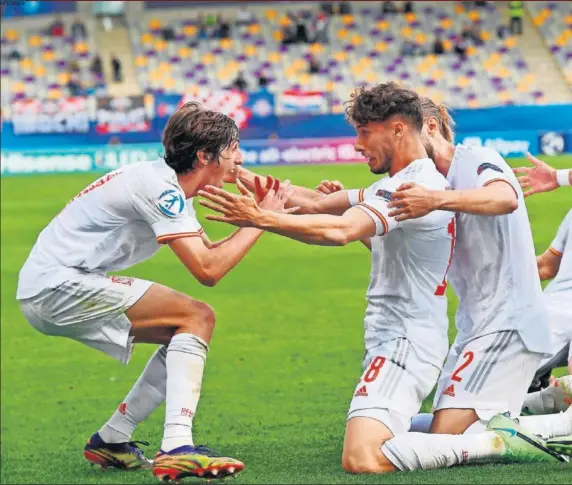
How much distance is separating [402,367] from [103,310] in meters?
1.55

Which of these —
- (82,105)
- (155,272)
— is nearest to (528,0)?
(82,105)

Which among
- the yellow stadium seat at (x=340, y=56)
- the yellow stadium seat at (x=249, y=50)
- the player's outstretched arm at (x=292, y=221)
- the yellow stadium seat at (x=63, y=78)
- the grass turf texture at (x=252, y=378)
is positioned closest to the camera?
the player's outstretched arm at (x=292, y=221)

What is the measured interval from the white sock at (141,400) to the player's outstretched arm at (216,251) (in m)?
0.70

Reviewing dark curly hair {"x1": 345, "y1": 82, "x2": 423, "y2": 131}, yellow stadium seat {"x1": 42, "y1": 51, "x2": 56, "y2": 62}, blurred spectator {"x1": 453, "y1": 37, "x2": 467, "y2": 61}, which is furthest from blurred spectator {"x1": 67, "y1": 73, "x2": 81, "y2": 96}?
dark curly hair {"x1": 345, "y1": 82, "x2": 423, "y2": 131}

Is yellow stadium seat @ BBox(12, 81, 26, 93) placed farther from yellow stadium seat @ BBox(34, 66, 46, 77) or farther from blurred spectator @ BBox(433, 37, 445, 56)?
blurred spectator @ BBox(433, 37, 445, 56)

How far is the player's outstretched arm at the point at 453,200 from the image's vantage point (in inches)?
219

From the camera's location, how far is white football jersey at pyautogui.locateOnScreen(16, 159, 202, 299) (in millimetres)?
5938

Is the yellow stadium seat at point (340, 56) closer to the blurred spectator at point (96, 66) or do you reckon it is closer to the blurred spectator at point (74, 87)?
the blurred spectator at point (96, 66)

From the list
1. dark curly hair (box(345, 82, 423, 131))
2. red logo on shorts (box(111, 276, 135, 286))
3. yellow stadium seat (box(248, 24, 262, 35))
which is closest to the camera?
dark curly hair (box(345, 82, 423, 131))

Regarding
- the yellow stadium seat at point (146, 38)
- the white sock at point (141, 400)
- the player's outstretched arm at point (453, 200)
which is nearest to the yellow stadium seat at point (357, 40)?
the yellow stadium seat at point (146, 38)

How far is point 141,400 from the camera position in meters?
6.53

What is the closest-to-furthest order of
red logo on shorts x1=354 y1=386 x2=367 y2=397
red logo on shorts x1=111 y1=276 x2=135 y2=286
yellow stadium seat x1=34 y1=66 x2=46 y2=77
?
1. red logo on shorts x1=354 y1=386 x2=367 y2=397
2. red logo on shorts x1=111 y1=276 x2=135 y2=286
3. yellow stadium seat x1=34 y1=66 x2=46 y2=77

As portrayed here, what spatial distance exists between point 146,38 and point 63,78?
3611 mm

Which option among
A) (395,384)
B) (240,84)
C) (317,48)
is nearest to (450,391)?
(395,384)
